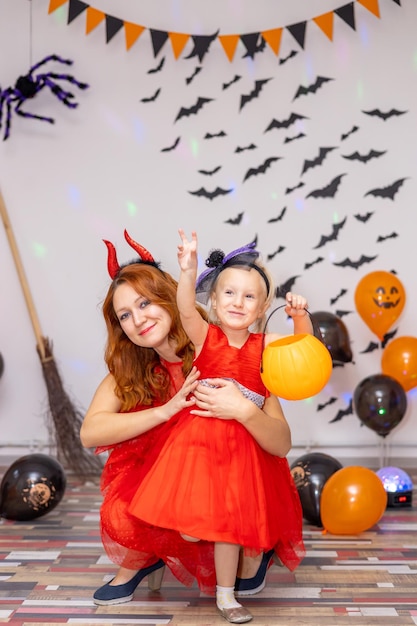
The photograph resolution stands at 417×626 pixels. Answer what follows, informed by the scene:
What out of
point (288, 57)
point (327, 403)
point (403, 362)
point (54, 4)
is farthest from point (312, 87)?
point (327, 403)

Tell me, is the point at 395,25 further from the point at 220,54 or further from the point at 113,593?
the point at 113,593

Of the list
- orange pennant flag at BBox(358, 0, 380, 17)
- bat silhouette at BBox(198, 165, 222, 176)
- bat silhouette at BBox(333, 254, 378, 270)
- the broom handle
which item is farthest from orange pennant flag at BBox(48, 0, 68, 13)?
bat silhouette at BBox(333, 254, 378, 270)

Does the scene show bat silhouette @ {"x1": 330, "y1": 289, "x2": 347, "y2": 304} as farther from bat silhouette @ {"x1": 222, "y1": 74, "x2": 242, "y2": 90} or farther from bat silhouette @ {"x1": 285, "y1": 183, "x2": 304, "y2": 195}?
bat silhouette @ {"x1": 222, "y1": 74, "x2": 242, "y2": 90}

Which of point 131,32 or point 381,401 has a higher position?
point 131,32

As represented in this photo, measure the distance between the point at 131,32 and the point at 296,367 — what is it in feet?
9.22

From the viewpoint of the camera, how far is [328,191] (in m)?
4.32

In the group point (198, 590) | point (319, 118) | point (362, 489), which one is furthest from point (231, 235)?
point (198, 590)

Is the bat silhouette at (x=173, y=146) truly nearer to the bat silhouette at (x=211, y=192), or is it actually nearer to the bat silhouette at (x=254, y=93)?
the bat silhouette at (x=211, y=192)

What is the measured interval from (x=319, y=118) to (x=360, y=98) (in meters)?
0.24

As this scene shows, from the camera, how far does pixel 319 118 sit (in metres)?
4.32

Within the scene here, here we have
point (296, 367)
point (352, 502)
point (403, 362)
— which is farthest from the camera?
point (403, 362)

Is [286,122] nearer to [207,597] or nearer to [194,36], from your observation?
[194,36]

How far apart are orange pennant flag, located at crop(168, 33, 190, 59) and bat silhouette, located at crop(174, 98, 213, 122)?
281mm

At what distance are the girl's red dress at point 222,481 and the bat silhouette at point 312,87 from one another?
7.60 ft
